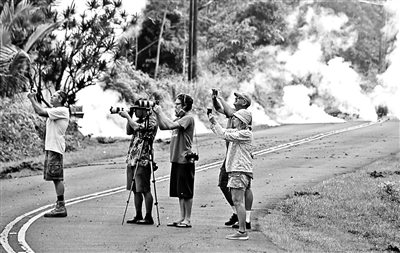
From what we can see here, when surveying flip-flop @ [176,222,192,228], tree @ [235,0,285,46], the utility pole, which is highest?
tree @ [235,0,285,46]

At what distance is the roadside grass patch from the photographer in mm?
9688

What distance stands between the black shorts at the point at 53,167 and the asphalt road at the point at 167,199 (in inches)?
26.3

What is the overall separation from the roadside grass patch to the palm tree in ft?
33.3

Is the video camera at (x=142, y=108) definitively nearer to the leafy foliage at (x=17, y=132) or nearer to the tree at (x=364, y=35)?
the leafy foliage at (x=17, y=132)

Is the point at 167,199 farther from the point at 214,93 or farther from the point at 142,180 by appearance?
the point at 214,93

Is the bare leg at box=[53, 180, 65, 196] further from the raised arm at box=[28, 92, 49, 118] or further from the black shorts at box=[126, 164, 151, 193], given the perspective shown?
the black shorts at box=[126, 164, 151, 193]

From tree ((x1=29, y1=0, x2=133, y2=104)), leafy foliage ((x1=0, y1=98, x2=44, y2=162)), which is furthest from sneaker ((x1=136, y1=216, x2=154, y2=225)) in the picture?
tree ((x1=29, y1=0, x2=133, y2=104))

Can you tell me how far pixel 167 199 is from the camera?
43.2ft

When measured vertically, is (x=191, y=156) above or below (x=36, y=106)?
below

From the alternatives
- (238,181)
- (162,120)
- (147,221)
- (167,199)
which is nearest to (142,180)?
(147,221)

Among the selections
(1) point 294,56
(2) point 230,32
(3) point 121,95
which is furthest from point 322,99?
(3) point 121,95

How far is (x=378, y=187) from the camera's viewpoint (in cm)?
1406

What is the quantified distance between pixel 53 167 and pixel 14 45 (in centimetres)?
1089

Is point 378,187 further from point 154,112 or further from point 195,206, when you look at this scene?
point 154,112
